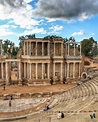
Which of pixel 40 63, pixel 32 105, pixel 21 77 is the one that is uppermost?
pixel 40 63

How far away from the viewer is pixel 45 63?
3472 centimetres

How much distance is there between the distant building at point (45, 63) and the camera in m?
33.9

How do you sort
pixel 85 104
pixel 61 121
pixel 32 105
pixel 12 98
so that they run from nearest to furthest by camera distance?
pixel 61 121, pixel 85 104, pixel 32 105, pixel 12 98

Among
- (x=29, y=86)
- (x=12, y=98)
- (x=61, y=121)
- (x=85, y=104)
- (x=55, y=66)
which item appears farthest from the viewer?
(x=55, y=66)

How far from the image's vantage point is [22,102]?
2408 cm

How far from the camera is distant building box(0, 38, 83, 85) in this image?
33906 millimetres

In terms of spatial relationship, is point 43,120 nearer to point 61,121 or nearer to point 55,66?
point 61,121

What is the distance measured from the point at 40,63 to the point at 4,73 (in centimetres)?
642

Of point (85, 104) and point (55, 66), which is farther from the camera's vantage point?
point (55, 66)

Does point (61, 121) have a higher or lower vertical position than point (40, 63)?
lower

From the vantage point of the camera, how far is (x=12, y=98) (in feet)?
83.1

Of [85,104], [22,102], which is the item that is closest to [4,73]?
[22,102]

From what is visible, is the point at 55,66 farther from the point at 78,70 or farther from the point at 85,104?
the point at 85,104

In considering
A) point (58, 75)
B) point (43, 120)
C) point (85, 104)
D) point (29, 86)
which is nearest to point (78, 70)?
point (58, 75)
